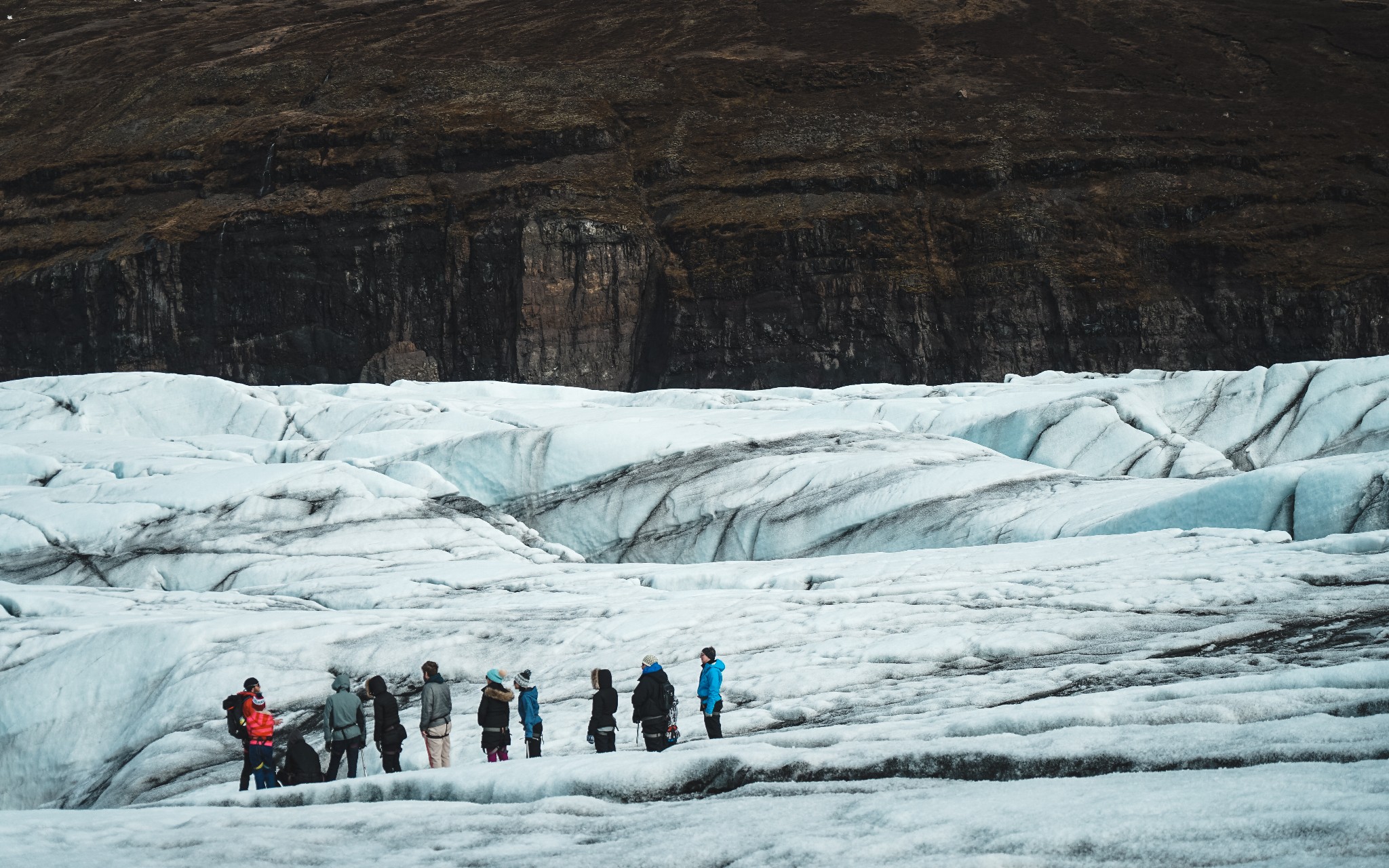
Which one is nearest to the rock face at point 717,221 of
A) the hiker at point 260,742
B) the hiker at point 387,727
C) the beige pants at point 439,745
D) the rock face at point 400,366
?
the rock face at point 400,366

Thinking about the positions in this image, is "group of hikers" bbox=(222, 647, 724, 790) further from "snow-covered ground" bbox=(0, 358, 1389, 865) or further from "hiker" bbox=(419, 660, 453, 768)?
"snow-covered ground" bbox=(0, 358, 1389, 865)

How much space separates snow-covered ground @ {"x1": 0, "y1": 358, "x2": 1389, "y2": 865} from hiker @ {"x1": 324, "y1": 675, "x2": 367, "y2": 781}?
51.2 inches

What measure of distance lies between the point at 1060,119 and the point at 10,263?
7038cm

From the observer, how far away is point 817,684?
15602mm

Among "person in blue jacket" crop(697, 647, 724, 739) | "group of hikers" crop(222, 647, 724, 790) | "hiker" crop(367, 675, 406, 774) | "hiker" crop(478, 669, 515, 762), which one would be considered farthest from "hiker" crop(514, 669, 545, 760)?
"person in blue jacket" crop(697, 647, 724, 739)

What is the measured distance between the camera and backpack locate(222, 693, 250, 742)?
1366 cm

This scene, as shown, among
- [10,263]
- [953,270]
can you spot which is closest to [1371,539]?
[953,270]

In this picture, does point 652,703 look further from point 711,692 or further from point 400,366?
point 400,366

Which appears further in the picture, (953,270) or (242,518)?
(953,270)

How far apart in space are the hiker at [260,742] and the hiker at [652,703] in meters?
4.19

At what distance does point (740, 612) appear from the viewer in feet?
63.2

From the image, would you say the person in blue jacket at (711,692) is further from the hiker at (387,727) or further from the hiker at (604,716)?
the hiker at (387,727)

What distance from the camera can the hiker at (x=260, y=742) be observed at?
1357cm

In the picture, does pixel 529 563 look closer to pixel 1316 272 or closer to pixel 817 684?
pixel 817 684
